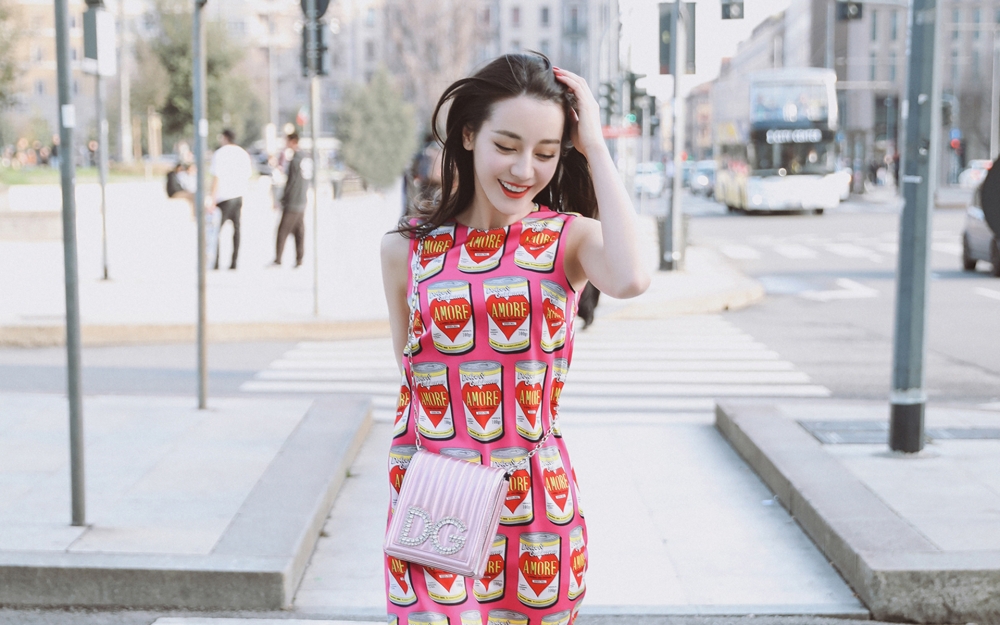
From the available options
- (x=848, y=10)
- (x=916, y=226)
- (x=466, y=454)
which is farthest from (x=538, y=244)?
(x=848, y=10)

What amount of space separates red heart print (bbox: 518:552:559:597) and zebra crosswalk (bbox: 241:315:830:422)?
5.47 meters

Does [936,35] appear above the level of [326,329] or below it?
above

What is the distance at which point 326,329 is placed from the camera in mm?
12062

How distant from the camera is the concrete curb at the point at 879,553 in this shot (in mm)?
4266

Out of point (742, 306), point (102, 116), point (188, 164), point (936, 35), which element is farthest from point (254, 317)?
point (188, 164)

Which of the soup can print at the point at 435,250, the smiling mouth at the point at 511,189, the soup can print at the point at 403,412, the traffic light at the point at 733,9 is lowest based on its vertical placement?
the soup can print at the point at 403,412

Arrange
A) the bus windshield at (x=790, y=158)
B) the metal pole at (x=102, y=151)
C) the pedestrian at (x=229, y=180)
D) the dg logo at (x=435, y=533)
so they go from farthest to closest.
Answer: the bus windshield at (x=790, y=158)
the pedestrian at (x=229, y=180)
the metal pole at (x=102, y=151)
the dg logo at (x=435, y=533)

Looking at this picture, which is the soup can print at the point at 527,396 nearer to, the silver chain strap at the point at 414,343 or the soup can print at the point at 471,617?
the silver chain strap at the point at 414,343

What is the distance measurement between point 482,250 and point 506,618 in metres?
0.71

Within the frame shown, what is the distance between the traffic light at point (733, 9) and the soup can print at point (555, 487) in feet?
54.1

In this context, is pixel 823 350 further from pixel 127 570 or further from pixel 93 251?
pixel 93 251

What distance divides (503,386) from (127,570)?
2.45 meters

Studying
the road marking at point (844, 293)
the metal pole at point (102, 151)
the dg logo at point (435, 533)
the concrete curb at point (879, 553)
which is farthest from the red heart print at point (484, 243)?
the road marking at point (844, 293)

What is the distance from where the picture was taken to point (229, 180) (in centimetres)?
1712
